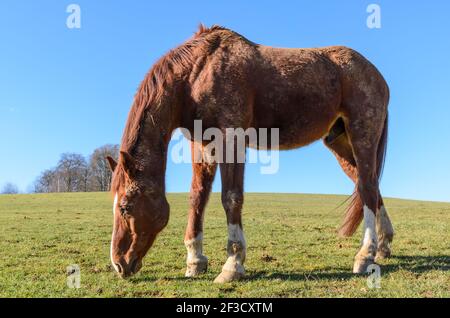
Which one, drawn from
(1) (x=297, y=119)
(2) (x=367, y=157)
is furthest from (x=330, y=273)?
(1) (x=297, y=119)

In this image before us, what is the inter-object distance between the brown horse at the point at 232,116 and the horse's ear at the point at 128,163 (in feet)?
0.05

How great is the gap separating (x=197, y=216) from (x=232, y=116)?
6.49 ft

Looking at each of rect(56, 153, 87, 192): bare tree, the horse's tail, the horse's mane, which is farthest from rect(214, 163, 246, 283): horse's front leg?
rect(56, 153, 87, 192): bare tree

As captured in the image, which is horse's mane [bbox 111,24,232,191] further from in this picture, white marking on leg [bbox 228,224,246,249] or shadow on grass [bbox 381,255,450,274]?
shadow on grass [bbox 381,255,450,274]

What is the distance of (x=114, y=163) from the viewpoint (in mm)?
5918

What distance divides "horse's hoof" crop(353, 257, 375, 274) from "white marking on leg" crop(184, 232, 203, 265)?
2520 millimetres

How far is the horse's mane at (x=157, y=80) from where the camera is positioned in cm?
593

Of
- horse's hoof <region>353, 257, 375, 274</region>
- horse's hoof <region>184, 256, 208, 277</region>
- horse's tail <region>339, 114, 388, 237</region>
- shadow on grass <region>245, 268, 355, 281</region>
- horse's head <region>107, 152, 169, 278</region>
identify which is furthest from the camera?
horse's tail <region>339, 114, 388, 237</region>

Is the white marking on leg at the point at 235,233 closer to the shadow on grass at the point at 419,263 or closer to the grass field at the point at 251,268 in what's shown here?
the grass field at the point at 251,268

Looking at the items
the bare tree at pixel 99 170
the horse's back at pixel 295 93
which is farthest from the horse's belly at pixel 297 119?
the bare tree at pixel 99 170

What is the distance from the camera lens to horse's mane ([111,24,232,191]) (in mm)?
5934

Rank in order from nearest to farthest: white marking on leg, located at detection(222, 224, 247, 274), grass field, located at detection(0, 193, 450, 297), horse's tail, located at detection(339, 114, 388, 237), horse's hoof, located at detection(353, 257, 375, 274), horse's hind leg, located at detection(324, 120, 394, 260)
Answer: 1. grass field, located at detection(0, 193, 450, 297)
2. white marking on leg, located at detection(222, 224, 247, 274)
3. horse's hoof, located at detection(353, 257, 375, 274)
4. horse's hind leg, located at detection(324, 120, 394, 260)
5. horse's tail, located at detection(339, 114, 388, 237)
